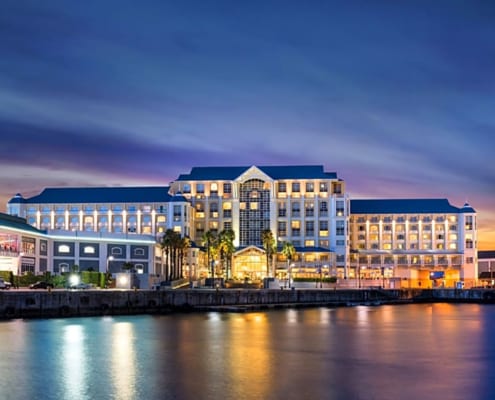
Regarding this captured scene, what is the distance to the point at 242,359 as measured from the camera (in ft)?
237

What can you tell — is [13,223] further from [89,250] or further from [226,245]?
[226,245]

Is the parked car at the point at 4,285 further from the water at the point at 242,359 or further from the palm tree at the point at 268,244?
the palm tree at the point at 268,244

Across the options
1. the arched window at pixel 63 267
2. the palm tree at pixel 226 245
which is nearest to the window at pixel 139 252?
the arched window at pixel 63 267

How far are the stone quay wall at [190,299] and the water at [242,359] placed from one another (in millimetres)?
3870

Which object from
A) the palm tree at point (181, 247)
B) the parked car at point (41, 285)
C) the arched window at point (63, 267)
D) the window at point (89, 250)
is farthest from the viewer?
the palm tree at point (181, 247)

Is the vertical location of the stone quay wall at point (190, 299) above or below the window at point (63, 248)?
below

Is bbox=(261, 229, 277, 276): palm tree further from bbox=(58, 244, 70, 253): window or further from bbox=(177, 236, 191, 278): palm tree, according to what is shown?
bbox=(58, 244, 70, 253): window

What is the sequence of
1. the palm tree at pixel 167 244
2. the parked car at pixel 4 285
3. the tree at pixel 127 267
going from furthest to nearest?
the palm tree at pixel 167 244 < the tree at pixel 127 267 < the parked car at pixel 4 285

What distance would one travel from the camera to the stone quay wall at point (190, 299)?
105188 mm

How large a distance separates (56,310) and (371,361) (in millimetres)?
50507

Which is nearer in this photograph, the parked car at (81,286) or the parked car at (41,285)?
the parked car at (41,285)

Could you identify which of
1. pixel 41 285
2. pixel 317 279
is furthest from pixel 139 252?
pixel 317 279

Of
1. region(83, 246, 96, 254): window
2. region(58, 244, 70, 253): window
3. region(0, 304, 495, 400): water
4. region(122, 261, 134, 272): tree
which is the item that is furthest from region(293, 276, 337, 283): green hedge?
region(0, 304, 495, 400): water

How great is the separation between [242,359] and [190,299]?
6343 cm
